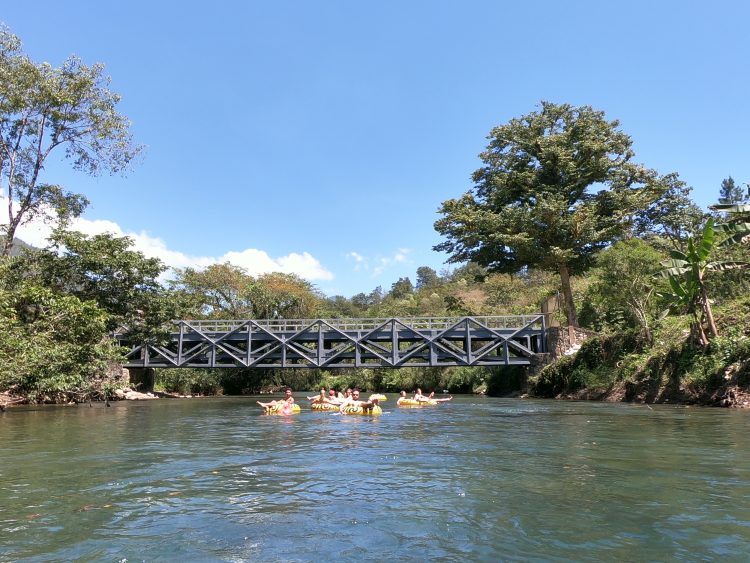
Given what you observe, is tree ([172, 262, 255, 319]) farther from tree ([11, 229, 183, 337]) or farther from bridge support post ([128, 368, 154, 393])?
tree ([11, 229, 183, 337])

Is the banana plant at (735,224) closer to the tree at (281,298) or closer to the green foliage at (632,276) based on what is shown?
the green foliage at (632,276)

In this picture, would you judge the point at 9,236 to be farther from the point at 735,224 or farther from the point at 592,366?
the point at 735,224

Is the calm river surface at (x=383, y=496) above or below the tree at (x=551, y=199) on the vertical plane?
below

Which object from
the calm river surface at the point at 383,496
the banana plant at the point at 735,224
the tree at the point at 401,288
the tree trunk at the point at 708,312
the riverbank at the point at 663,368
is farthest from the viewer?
the tree at the point at 401,288

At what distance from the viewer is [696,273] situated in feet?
61.4

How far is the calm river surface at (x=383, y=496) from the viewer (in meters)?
4.70

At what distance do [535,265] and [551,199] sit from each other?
4763 millimetres

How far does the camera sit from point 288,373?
53.2m

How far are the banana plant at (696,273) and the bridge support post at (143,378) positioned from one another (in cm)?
3277

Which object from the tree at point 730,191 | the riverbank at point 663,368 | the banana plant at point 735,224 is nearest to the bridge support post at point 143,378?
the riverbank at point 663,368

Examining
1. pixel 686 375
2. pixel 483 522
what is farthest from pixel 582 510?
pixel 686 375

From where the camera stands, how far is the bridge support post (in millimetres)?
38031

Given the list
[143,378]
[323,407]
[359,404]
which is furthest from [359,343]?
[143,378]

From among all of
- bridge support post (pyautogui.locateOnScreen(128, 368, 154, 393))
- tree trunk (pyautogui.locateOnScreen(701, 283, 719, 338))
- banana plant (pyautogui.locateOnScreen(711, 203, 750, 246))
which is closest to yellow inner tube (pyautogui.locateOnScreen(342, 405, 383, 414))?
tree trunk (pyautogui.locateOnScreen(701, 283, 719, 338))
